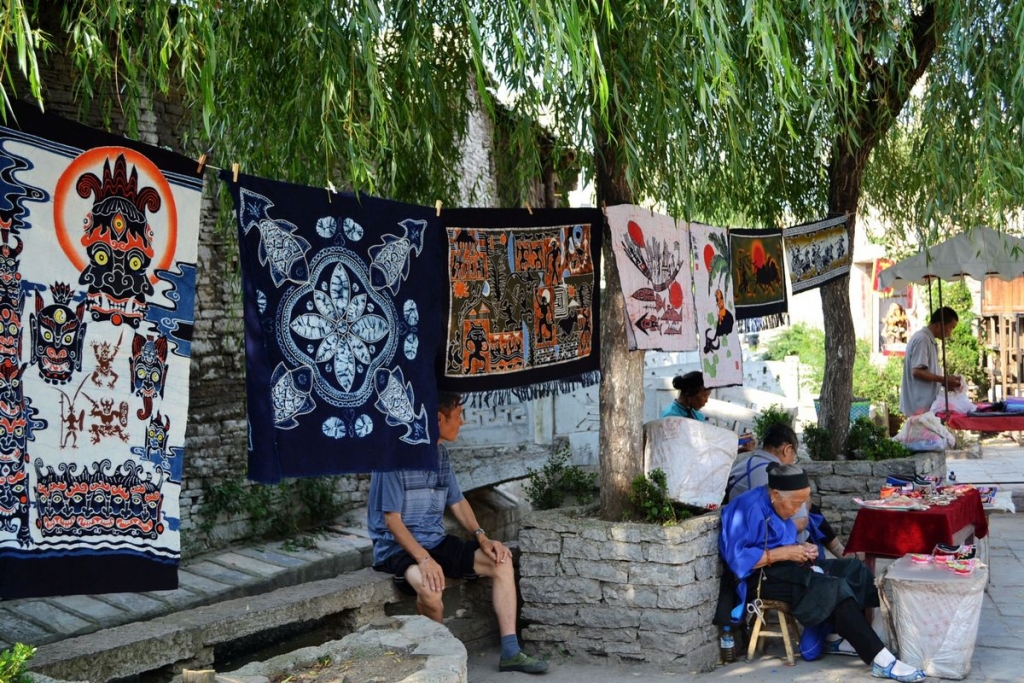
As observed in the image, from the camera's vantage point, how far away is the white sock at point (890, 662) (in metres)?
5.69

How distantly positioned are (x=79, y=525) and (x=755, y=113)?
→ 16.8ft

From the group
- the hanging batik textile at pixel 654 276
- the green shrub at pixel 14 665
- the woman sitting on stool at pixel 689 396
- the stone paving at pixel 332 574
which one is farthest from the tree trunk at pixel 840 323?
the green shrub at pixel 14 665

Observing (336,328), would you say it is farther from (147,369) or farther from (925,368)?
(925,368)

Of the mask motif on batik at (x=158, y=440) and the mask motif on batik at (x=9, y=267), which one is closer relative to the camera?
the mask motif on batik at (x=9, y=267)

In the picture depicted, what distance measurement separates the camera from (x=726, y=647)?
6.29 m

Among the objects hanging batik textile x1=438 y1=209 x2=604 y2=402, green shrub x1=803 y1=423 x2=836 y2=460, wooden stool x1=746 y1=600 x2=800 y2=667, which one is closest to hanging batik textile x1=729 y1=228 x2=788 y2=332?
green shrub x1=803 y1=423 x2=836 y2=460

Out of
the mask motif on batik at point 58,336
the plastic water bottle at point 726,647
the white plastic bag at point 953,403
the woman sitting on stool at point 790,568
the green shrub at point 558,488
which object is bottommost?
the plastic water bottle at point 726,647

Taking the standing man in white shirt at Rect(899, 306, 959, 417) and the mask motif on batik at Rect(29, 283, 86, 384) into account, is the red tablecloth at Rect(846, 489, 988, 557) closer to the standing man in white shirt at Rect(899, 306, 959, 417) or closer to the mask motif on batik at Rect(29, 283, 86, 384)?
the standing man in white shirt at Rect(899, 306, 959, 417)

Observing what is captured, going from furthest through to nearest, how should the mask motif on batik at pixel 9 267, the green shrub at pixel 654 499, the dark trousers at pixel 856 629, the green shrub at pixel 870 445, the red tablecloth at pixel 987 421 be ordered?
the red tablecloth at pixel 987 421 → the green shrub at pixel 870 445 → the green shrub at pixel 654 499 → the dark trousers at pixel 856 629 → the mask motif on batik at pixel 9 267

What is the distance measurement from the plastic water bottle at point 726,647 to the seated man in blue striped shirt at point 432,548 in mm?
1088

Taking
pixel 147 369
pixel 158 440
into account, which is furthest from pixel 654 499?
pixel 147 369

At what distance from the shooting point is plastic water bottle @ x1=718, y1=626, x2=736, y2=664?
629cm

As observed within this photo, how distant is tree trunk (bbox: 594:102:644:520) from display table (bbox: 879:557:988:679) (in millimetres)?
1620

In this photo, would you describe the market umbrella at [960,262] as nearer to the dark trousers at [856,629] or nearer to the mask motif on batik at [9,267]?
the dark trousers at [856,629]
